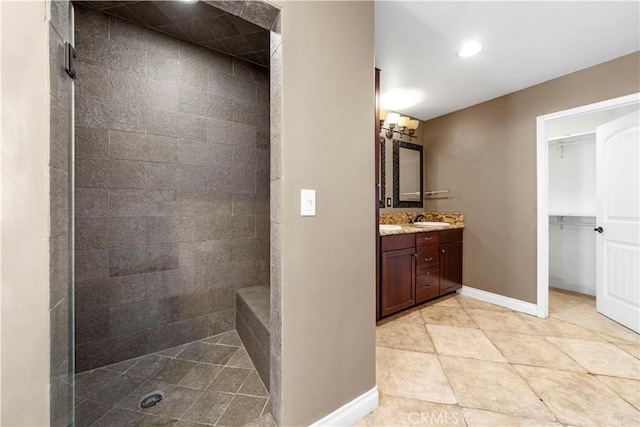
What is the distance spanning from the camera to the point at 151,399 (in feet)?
4.51

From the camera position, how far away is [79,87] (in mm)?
1589

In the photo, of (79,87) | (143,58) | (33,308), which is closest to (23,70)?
(33,308)

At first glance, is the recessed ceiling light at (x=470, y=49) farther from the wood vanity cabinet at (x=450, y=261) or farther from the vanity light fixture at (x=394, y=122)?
the wood vanity cabinet at (x=450, y=261)

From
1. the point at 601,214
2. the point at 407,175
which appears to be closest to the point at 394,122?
the point at 407,175

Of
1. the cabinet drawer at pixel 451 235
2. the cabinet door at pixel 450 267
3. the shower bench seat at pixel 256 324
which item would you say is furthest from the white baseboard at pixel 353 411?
the cabinet drawer at pixel 451 235

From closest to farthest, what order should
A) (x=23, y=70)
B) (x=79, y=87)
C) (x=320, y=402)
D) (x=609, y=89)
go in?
(x=23, y=70)
(x=320, y=402)
(x=79, y=87)
(x=609, y=89)

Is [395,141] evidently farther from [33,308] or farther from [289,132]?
[33,308]

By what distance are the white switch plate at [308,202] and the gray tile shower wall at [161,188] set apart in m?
1.26

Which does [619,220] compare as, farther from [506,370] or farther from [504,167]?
[506,370]

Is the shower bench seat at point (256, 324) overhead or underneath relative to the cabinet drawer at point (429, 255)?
underneath

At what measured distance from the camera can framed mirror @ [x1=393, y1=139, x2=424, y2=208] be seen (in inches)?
132

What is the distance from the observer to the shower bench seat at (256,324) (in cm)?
151

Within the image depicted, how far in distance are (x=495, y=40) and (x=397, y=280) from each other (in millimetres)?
2274

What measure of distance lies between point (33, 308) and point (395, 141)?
3.50m
